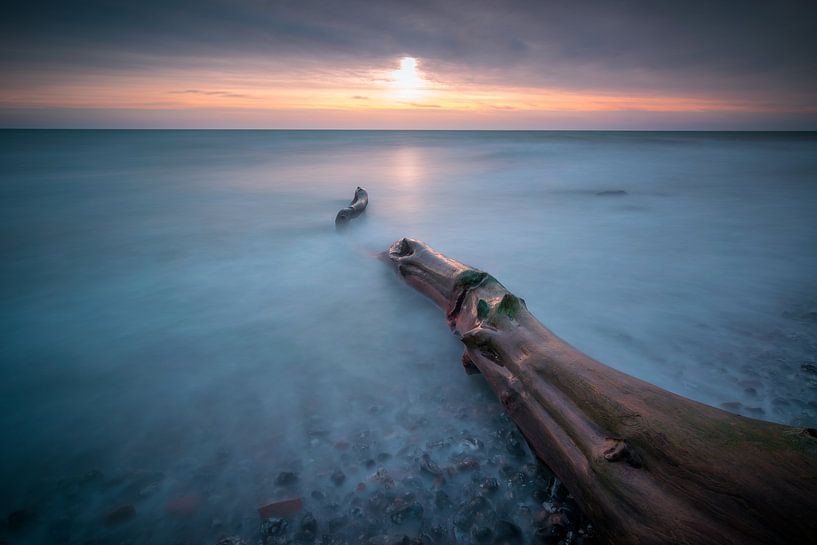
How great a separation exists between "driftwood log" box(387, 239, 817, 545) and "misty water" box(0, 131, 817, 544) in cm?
25

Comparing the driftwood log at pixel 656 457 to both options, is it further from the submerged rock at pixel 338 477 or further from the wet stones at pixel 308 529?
the wet stones at pixel 308 529

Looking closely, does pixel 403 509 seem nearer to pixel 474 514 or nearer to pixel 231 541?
pixel 474 514

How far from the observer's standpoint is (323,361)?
258 centimetres

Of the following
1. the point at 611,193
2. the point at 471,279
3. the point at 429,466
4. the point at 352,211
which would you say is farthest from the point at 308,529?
the point at 611,193

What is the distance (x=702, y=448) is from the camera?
1.18m

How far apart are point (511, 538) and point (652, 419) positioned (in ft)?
2.22

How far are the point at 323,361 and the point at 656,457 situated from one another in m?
1.95

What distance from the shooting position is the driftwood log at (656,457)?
3.39ft

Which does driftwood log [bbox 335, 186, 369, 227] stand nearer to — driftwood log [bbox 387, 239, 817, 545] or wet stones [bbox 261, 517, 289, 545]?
driftwood log [bbox 387, 239, 817, 545]

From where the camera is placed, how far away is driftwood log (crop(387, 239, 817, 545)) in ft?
3.39

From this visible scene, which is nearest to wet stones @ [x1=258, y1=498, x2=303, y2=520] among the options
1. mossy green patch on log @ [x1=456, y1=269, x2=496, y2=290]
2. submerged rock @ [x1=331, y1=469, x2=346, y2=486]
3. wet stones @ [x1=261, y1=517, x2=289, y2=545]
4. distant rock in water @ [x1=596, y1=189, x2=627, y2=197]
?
wet stones @ [x1=261, y1=517, x2=289, y2=545]

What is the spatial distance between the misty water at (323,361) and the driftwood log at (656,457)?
0.25 meters

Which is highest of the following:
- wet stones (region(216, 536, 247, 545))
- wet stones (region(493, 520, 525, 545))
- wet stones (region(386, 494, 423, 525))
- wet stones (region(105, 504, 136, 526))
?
wet stones (region(493, 520, 525, 545))

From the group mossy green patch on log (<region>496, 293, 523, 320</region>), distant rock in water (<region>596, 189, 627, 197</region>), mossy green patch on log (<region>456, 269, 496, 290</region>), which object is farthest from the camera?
distant rock in water (<region>596, 189, 627, 197</region>)
